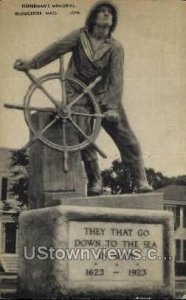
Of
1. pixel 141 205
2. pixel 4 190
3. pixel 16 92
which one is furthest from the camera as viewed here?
pixel 4 190

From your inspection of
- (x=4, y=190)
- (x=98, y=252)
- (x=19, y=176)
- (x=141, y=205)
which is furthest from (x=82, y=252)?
(x=4, y=190)

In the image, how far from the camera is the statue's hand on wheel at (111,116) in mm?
6602

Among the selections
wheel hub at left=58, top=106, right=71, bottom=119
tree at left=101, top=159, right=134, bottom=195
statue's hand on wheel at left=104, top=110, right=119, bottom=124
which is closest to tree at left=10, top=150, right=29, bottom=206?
tree at left=101, top=159, right=134, bottom=195

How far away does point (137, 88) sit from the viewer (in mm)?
7129

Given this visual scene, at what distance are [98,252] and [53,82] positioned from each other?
5.93 feet

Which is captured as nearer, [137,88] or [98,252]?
[98,252]

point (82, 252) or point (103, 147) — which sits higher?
point (103, 147)

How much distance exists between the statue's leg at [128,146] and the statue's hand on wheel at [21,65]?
0.95 meters

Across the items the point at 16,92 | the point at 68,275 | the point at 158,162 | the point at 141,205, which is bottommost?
the point at 68,275

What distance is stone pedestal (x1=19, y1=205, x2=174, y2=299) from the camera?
6.00m

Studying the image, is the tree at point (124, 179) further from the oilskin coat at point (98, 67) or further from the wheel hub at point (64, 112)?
the wheel hub at point (64, 112)

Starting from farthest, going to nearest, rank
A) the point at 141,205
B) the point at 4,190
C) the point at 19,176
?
the point at 4,190 < the point at 19,176 < the point at 141,205

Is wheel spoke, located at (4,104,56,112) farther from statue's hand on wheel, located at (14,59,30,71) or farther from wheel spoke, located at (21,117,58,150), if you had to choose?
statue's hand on wheel, located at (14,59,30,71)

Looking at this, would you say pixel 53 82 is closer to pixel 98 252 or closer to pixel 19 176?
pixel 98 252
